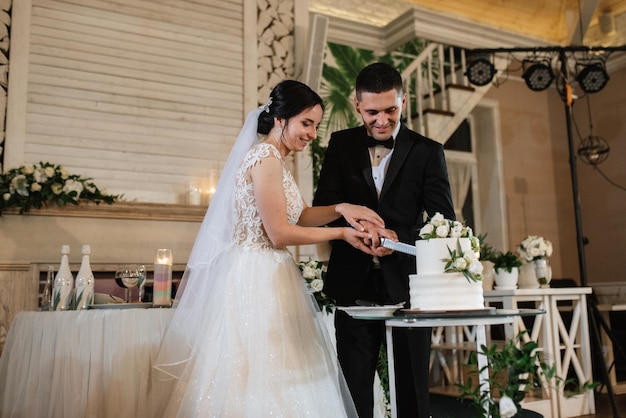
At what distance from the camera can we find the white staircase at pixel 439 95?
7.21 m

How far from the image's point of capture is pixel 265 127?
2.72m

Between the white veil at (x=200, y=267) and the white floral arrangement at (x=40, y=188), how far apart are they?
242 cm

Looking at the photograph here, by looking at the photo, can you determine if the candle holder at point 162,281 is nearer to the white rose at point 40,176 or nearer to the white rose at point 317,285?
the white rose at point 317,285

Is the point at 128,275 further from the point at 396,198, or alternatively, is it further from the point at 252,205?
the point at 396,198

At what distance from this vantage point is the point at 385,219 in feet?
7.69

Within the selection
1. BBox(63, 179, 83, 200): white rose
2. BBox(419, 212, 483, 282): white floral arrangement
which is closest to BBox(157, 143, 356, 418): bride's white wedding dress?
BBox(419, 212, 483, 282): white floral arrangement

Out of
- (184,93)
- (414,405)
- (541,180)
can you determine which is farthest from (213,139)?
(541,180)

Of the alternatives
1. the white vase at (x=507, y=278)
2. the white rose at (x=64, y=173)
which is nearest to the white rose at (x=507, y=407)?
the white vase at (x=507, y=278)

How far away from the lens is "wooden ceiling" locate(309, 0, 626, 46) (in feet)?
28.1

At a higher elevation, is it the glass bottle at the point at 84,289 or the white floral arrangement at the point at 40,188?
the white floral arrangement at the point at 40,188

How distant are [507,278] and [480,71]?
2947 millimetres

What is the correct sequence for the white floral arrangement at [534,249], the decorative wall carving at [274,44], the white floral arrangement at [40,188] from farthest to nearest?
1. the decorative wall carving at [274,44]
2. the white floral arrangement at [534,249]
3. the white floral arrangement at [40,188]

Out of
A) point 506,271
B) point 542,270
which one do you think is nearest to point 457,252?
point 506,271

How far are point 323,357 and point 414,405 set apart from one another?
1.39 feet
